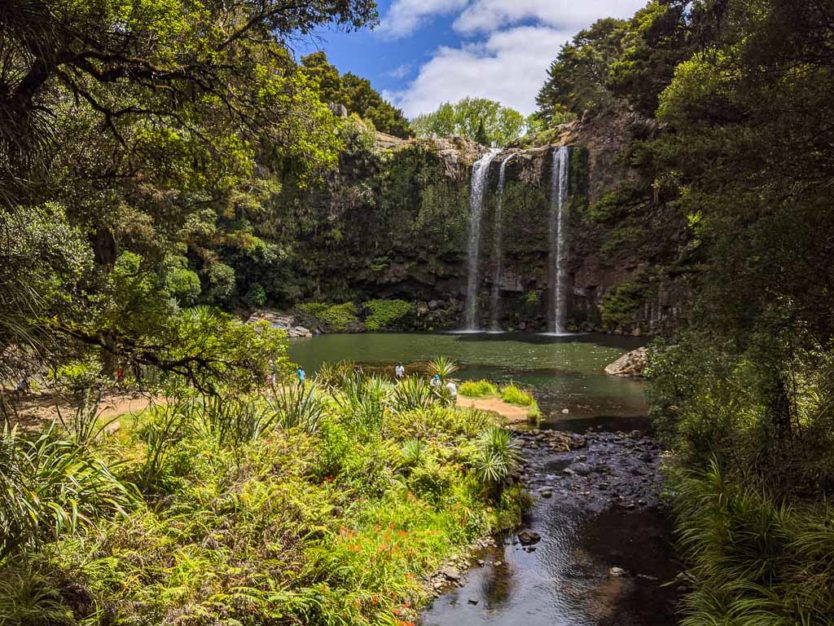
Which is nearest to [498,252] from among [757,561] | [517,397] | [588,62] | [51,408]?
[588,62]

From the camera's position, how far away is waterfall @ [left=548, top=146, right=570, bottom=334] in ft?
137

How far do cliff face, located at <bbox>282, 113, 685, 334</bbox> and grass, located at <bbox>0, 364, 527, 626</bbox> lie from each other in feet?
94.3

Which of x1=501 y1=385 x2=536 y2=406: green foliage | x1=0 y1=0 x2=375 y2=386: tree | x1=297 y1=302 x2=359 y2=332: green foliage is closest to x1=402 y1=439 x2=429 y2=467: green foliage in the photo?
x1=0 y1=0 x2=375 y2=386: tree

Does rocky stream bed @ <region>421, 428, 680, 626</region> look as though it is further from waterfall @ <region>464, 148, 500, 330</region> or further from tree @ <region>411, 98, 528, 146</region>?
tree @ <region>411, 98, 528, 146</region>

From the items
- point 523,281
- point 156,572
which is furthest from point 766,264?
point 523,281

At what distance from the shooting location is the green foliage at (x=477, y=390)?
62.5ft

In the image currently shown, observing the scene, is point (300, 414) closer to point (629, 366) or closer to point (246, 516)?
point (246, 516)

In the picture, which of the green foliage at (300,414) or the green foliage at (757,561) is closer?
the green foliage at (757,561)

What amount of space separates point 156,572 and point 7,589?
1212 millimetres

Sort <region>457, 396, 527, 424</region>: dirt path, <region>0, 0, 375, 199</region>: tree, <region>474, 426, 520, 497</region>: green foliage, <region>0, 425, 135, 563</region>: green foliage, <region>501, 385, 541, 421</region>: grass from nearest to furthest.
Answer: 1. <region>0, 0, 375, 199</region>: tree
2. <region>0, 425, 135, 563</region>: green foliage
3. <region>474, 426, 520, 497</region>: green foliage
4. <region>457, 396, 527, 424</region>: dirt path
5. <region>501, 385, 541, 421</region>: grass

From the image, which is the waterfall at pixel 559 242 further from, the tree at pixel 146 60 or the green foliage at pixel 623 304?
the tree at pixel 146 60

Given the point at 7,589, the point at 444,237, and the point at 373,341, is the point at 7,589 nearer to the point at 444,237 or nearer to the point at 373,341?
the point at 373,341

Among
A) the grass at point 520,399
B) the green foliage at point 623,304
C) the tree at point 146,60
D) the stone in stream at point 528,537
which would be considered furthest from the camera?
the green foliage at point 623,304

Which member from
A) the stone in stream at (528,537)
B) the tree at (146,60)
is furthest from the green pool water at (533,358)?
the tree at (146,60)
